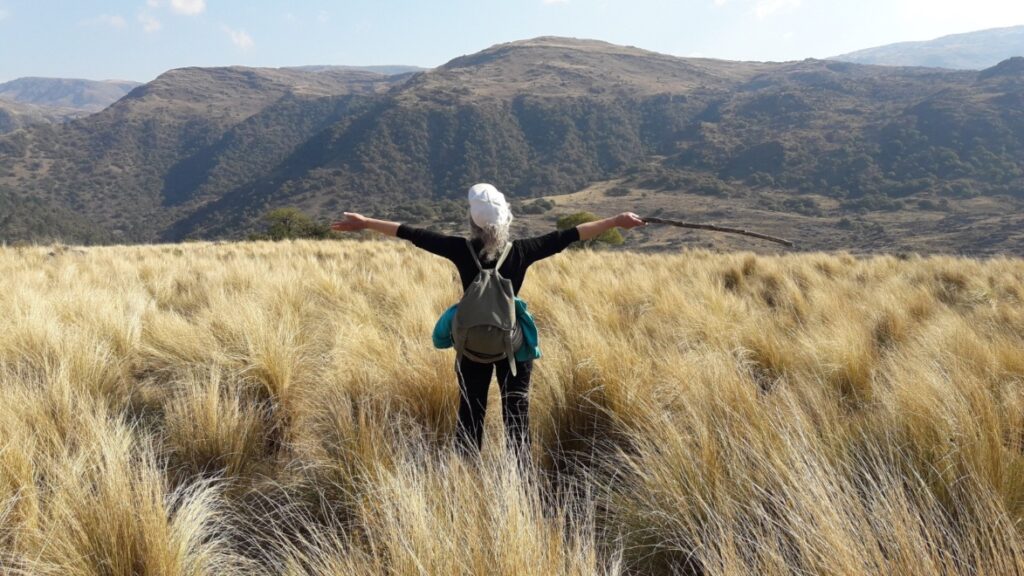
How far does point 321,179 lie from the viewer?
147625mm

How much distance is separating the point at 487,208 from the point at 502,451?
109 cm

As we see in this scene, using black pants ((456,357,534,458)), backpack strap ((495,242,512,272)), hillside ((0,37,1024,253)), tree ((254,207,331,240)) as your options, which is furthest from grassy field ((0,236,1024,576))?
hillside ((0,37,1024,253))

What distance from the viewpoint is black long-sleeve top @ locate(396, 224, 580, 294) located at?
2.52m

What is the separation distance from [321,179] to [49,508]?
15896cm

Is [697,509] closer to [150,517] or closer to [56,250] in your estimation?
[150,517]

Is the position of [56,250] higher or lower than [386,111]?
lower

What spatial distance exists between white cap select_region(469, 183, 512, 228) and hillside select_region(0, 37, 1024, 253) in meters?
61.3

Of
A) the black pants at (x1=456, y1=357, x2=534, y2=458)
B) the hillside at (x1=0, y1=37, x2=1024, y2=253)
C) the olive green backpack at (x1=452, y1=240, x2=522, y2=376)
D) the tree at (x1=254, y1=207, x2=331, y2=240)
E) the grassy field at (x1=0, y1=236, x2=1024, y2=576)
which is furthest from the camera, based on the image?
the hillside at (x1=0, y1=37, x2=1024, y2=253)

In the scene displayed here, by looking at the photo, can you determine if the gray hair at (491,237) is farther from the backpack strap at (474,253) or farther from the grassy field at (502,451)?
the grassy field at (502,451)

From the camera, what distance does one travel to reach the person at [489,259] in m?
2.40

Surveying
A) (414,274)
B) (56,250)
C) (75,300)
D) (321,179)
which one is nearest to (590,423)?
(75,300)

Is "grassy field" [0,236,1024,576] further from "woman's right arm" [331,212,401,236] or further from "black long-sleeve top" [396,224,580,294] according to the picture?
"woman's right arm" [331,212,401,236]

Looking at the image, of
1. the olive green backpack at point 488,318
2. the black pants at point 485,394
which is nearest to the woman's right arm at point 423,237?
the olive green backpack at point 488,318

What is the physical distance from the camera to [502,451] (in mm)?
1889
